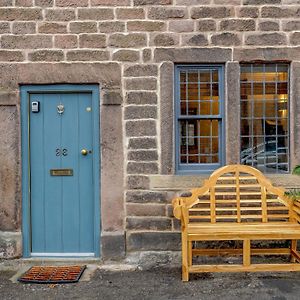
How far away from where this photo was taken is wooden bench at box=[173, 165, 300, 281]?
204 inches

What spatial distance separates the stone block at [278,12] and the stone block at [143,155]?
2.42m

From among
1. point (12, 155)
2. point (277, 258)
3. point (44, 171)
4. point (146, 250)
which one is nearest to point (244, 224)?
point (277, 258)

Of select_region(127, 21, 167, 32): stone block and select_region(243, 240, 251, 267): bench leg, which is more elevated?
select_region(127, 21, 167, 32): stone block

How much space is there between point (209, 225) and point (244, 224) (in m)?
0.47

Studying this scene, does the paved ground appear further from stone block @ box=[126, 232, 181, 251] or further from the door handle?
the door handle

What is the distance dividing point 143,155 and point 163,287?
70.5 inches

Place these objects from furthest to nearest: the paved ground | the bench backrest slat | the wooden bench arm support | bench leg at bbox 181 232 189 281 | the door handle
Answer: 1. the door handle
2. the bench backrest slat
3. the wooden bench arm support
4. bench leg at bbox 181 232 189 281
5. the paved ground

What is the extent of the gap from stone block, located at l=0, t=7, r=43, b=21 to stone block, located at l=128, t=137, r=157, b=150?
83.3 inches

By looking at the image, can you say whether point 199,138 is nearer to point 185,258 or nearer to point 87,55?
point 185,258

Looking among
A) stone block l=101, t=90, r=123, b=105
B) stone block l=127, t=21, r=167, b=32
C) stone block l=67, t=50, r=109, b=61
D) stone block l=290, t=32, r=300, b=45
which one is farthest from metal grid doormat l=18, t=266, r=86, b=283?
stone block l=290, t=32, r=300, b=45

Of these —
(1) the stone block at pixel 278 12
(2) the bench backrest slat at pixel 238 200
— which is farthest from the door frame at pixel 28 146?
(1) the stone block at pixel 278 12

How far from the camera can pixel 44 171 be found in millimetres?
6059

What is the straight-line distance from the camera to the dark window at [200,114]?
19.8 ft

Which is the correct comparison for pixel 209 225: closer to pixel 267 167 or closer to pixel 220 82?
pixel 267 167
